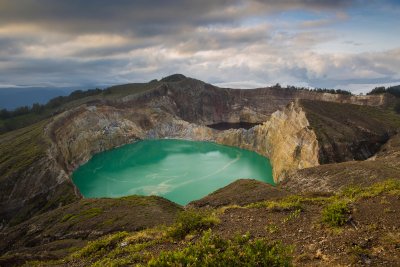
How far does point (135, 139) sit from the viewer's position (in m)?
122

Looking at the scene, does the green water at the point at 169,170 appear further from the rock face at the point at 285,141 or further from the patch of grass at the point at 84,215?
the patch of grass at the point at 84,215

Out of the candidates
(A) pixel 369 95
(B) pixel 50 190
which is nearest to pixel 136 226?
(B) pixel 50 190

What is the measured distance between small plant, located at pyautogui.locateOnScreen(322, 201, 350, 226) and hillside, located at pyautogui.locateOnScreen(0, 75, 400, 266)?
Answer: 0.19 feet

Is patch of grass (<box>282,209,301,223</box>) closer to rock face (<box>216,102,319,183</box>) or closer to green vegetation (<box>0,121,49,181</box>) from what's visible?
rock face (<box>216,102,319,183</box>)

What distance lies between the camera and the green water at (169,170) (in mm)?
70312

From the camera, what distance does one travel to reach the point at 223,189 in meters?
44.0

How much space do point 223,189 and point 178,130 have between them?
282 ft

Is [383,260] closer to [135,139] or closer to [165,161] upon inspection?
[165,161]

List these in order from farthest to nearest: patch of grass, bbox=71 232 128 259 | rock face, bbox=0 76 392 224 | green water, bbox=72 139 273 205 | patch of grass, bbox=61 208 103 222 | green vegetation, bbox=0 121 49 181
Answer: green water, bbox=72 139 273 205
green vegetation, bbox=0 121 49 181
rock face, bbox=0 76 392 224
patch of grass, bbox=61 208 103 222
patch of grass, bbox=71 232 128 259

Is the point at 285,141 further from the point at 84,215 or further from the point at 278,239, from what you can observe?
the point at 278,239

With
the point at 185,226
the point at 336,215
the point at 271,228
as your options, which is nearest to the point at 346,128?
the point at 271,228

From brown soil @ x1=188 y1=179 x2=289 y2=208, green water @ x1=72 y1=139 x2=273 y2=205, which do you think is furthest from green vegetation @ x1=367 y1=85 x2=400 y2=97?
brown soil @ x1=188 y1=179 x2=289 y2=208

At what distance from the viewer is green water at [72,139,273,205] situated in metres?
70.3

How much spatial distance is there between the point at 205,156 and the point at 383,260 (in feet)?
294
